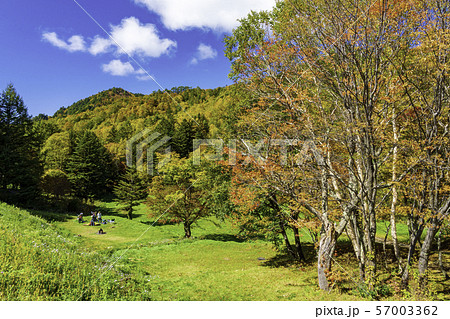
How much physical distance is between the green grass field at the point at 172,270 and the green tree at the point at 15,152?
11486 mm

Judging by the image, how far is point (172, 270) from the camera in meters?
12.6

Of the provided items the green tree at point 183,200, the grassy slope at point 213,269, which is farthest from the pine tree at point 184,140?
the grassy slope at point 213,269

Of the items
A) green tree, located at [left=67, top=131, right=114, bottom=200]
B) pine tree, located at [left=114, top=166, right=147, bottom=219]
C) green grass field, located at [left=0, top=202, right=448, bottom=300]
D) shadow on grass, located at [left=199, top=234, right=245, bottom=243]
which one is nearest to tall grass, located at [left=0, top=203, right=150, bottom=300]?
green grass field, located at [left=0, top=202, right=448, bottom=300]

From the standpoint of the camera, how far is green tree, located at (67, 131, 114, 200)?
41938 millimetres

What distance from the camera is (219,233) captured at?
25109mm

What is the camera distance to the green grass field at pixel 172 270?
5777 mm

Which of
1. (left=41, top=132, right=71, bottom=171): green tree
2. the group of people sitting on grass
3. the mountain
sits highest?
the mountain

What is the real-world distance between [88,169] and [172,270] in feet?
127

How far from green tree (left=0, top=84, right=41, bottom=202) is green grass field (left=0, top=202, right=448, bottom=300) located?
11486 millimetres

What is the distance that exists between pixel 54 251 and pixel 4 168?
94.4 feet

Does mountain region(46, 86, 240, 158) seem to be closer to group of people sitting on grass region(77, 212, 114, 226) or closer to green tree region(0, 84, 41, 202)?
green tree region(0, 84, 41, 202)

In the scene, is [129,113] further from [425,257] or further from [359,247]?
[425,257]

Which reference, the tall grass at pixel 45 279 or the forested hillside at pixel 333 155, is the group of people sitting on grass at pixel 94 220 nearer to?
the forested hillside at pixel 333 155

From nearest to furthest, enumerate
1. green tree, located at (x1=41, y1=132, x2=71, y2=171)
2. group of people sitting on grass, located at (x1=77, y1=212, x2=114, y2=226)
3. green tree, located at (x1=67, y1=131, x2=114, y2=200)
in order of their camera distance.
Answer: group of people sitting on grass, located at (x1=77, y1=212, x2=114, y2=226)
green tree, located at (x1=67, y1=131, x2=114, y2=200)
green tree, located at (x1=41, y1=132, x2=71, y2=171)
